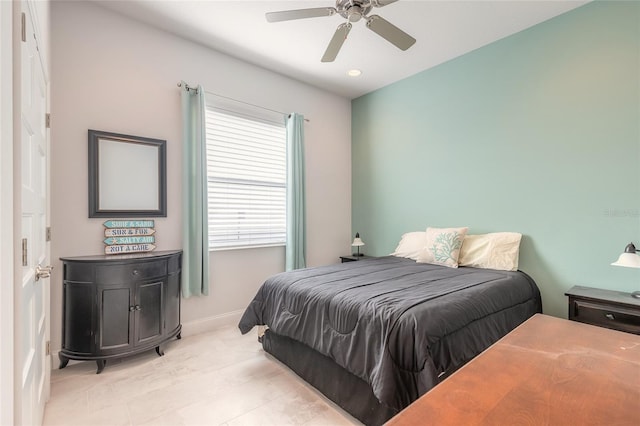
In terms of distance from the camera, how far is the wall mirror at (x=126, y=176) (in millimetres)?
2590

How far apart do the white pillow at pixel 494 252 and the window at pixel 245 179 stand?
85.2 inches

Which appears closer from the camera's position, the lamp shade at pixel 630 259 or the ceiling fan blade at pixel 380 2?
the ceiling fan blade at pixel 380 2

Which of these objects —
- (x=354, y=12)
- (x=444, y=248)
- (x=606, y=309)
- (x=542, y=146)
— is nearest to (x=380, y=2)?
(x=354, y=12)

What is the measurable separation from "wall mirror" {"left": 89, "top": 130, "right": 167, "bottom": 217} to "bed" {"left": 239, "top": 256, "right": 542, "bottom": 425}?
139 centimetres

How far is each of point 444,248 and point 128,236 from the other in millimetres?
2993

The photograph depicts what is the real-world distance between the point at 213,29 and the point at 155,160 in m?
1.37

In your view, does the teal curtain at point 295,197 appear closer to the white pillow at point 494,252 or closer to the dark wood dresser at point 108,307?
the dark wood dresser at point 108,307

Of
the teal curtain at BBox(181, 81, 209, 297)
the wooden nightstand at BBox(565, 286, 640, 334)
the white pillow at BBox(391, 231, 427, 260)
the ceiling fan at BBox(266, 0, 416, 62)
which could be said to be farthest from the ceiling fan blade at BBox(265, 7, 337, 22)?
the wooden nightstand at BBox(565, 286, 640, 334)

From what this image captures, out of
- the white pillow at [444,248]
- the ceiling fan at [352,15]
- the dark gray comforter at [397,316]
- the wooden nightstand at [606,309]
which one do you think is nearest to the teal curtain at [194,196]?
the dark gray comforter at [397,316]

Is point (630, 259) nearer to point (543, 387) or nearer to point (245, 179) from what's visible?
point (543, 387)

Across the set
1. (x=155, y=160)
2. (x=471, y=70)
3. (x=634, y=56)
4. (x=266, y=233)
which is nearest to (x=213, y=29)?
(x=155, y=160)

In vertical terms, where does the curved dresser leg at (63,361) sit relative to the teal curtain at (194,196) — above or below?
below

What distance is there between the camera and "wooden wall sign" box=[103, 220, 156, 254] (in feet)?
8.63

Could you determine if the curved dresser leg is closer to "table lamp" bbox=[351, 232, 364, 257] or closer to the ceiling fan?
the ceiling fan
